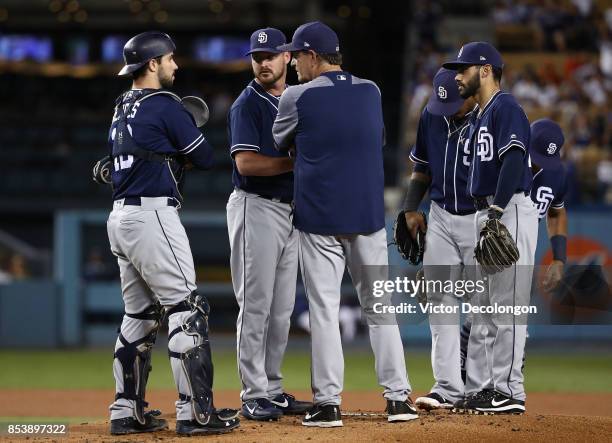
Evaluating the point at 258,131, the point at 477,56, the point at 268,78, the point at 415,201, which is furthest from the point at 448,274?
the point at 268,78

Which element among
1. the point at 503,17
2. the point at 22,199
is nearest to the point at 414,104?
the point at 503,17

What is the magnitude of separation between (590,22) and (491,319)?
16.0 m

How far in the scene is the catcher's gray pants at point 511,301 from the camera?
19.6 ft

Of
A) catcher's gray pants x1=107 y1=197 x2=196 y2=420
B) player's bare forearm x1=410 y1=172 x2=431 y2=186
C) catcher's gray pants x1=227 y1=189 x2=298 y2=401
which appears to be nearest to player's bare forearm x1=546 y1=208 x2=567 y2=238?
player's bare forearm x1=410 y1=172 x2=431 y2=186

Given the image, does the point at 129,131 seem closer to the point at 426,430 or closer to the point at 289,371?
the point at 426,430

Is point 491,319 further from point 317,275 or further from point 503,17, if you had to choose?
point 503,17

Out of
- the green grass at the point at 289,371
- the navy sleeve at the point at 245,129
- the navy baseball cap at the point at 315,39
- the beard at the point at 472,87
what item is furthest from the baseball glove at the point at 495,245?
the green grass at the point at 289,371

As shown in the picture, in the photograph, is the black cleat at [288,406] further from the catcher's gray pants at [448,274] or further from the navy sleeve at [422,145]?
the navy sleeve at [422,145]

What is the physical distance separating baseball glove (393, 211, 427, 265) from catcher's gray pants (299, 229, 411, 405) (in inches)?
30.4

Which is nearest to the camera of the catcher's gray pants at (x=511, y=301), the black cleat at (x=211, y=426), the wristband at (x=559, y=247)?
the black cleat at (x=211, y=426)

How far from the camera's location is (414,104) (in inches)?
708

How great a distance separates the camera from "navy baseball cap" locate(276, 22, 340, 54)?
569 cm

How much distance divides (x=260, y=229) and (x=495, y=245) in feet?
4.70

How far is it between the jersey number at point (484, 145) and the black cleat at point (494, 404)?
1396mm
